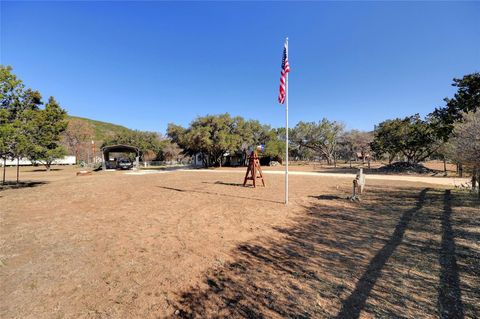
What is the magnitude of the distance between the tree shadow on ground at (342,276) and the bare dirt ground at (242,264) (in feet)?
0.06

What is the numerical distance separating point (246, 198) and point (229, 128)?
27.3 metres

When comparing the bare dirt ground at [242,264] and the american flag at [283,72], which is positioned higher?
the american flag at [283,72]

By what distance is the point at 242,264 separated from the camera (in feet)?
13.9

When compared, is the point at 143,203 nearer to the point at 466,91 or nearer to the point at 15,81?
the point at 15,81

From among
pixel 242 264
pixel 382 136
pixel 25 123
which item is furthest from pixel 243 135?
pixel 242 264

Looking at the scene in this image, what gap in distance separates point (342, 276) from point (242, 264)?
5.60 ft

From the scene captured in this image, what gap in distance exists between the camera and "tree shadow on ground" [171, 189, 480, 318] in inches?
116

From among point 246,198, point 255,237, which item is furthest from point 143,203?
point 255,237

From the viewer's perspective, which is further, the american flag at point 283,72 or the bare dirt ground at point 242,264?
the american flag at point 283,72

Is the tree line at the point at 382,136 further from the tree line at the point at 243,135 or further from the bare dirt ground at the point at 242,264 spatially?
the bare dirt ground at the point at 242,264

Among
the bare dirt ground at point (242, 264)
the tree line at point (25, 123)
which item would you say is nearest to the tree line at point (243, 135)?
the tree line at point (25, 123)

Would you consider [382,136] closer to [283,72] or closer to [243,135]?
[243,135]

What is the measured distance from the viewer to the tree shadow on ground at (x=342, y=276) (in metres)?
2.95

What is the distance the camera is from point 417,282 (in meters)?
3.51
